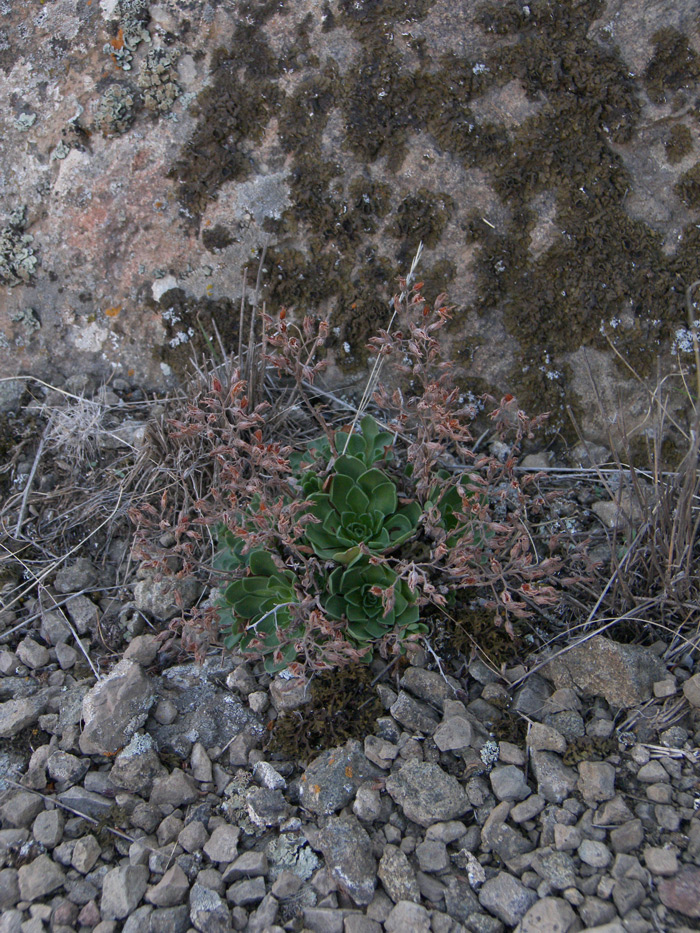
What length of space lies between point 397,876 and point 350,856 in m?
0.14

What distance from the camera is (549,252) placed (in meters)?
3.05

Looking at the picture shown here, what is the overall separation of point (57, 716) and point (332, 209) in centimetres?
234

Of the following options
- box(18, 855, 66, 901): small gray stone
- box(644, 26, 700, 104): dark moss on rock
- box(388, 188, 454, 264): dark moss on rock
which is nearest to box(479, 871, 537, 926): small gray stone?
box(18, 855, 66, 901): small gray stone

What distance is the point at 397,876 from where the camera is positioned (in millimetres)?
1876

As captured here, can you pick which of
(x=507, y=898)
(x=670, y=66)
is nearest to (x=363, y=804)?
(x=507, y=898)

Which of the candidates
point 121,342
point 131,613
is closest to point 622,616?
point 131,613

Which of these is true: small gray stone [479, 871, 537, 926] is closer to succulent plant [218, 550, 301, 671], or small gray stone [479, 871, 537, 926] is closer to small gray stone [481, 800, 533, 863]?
small gray stone [481, 800, 533, 863]

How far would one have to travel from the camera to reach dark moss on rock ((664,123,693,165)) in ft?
9.93

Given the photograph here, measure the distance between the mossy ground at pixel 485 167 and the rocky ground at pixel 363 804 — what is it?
1.39 metres

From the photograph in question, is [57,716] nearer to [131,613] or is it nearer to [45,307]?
[131,613]

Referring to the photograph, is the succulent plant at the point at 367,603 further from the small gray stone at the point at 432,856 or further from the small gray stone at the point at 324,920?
the small gray stone at the point at 324,920

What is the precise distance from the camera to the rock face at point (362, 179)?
9.95 feet

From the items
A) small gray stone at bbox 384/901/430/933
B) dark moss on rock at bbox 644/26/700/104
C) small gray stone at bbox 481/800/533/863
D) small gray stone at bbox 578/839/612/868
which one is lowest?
small gray stone at bbox 481/800/533/863

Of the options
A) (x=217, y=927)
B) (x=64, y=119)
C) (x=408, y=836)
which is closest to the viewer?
(x=217, y=927)
